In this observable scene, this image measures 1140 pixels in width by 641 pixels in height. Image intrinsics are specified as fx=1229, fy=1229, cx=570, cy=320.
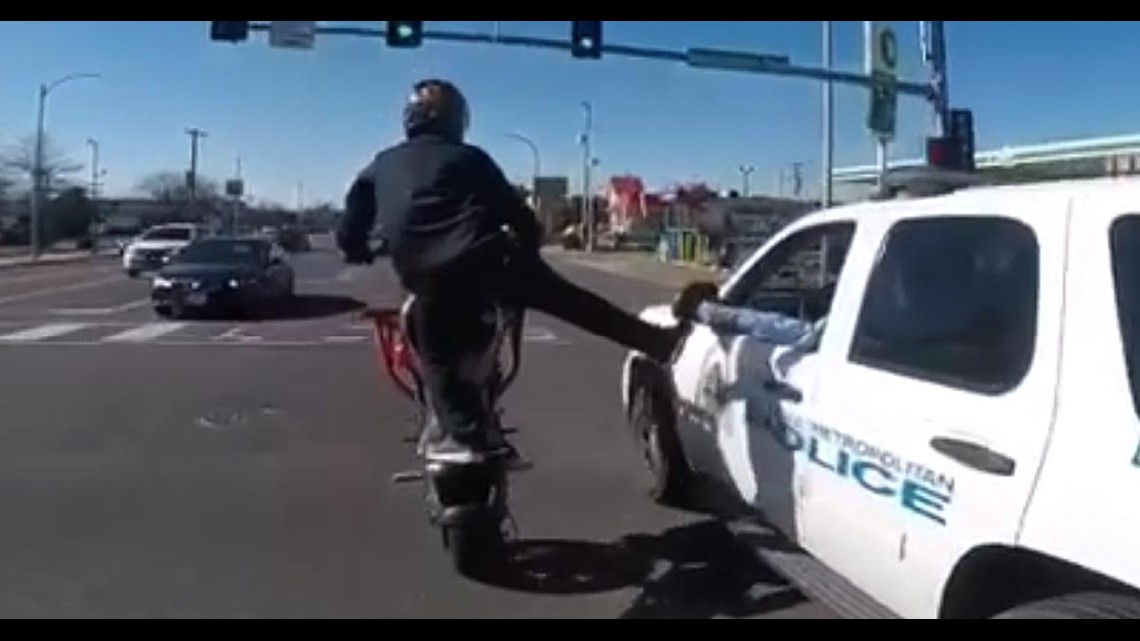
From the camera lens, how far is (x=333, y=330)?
18703 mm

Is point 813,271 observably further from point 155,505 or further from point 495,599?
point 155,505

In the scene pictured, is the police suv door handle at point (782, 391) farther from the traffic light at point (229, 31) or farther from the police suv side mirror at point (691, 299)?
the traffic light at point (229, 31)

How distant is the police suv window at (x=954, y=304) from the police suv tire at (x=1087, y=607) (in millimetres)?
517

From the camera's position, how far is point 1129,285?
2764mm

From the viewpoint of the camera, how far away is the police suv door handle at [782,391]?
4.06 meters

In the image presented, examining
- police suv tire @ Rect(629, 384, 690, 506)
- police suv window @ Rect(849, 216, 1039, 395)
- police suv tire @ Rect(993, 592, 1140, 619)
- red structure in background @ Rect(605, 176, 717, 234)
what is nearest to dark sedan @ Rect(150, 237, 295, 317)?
police suv tire @ Rect(629, 384, 690, 506)

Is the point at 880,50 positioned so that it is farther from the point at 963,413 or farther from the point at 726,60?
the point at 963,413

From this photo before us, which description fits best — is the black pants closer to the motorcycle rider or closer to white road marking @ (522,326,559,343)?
the motorcycle rider

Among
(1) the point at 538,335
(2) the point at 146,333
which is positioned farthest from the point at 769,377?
(2) the point at 146,333

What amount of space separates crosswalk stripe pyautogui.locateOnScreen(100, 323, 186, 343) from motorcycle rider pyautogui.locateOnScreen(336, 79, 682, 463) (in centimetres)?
1288

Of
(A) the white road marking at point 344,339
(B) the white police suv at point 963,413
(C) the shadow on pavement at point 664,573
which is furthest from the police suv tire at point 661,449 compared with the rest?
(A) the white road marking at point 344,339

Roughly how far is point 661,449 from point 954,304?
309 cm

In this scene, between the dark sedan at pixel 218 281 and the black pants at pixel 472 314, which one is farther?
the dark sedan at pixel 218 281
